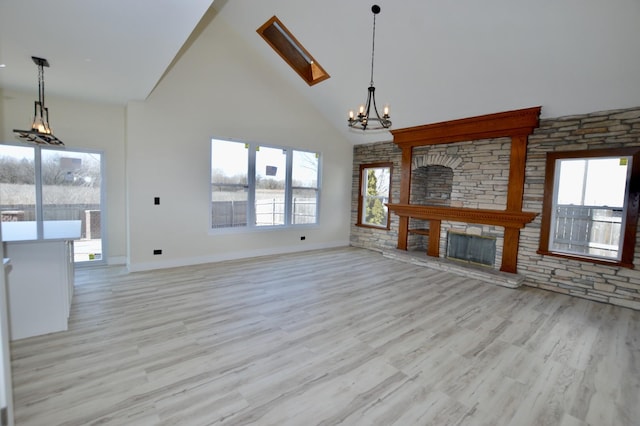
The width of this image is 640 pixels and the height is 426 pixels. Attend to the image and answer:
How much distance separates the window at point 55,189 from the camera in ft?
14.1

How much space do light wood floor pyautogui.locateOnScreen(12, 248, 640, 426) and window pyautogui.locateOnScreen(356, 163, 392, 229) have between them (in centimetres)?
307

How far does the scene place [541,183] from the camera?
183 inches

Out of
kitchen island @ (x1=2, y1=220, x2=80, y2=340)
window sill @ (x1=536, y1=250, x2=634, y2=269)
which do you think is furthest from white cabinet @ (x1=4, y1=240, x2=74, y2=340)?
window sill @ (x1=536, y1=250, x2=634, y2=269)

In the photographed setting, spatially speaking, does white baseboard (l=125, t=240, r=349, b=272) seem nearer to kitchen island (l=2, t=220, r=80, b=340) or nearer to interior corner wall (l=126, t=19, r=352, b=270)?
interior corner wall (l=126, t=19, r=352, b=270)

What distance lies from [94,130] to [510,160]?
675 centimetres

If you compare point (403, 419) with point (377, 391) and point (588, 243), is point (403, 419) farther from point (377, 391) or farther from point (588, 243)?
point (588, 243)

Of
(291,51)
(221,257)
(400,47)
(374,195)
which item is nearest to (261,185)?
(221,257)

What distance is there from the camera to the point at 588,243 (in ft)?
14.4

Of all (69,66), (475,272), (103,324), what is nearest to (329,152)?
(475,272)

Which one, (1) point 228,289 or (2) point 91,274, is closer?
(1) point 228,289

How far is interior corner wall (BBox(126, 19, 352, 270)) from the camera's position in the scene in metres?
4.80

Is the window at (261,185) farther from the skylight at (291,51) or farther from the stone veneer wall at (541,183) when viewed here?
the stone veneer wall at (541,183)

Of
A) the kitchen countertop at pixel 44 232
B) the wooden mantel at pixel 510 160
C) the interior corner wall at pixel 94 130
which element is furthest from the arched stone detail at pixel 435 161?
the kitchen countertop at pixel 44 232

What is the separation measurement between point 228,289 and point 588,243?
521 centimetres
